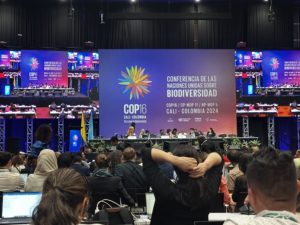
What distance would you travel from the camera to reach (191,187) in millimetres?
2574

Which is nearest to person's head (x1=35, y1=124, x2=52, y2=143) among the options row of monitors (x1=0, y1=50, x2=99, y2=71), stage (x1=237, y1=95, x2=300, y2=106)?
row of monitors (x1=0, y1=50, x2=99, y2=71)

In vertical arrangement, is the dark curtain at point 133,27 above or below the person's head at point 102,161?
above

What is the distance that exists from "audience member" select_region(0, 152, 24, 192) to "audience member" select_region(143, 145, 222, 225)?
7.85ft

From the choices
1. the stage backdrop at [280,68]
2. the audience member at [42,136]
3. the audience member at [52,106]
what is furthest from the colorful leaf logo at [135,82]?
the audience member at [42,136]

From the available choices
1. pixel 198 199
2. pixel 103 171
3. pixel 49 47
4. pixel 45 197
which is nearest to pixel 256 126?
pixel 49 47

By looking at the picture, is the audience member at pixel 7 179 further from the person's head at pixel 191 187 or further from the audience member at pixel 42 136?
the person's head at pixel 191 187

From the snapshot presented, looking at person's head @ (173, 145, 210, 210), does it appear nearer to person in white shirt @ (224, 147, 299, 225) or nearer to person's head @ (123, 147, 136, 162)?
person in white shirt @ (224, 147, 299, 225)

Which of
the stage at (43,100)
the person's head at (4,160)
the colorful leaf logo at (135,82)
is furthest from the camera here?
the colorful leaf logo at (135,82)

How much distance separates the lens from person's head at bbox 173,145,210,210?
257cm

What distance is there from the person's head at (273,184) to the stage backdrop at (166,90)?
1469cm

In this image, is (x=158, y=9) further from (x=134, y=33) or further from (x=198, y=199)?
(x=198, y=199)

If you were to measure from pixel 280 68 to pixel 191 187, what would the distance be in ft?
50.2

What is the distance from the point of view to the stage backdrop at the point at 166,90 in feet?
53.1

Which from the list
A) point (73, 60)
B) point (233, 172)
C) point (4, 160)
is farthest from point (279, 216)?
point (73, 60)
